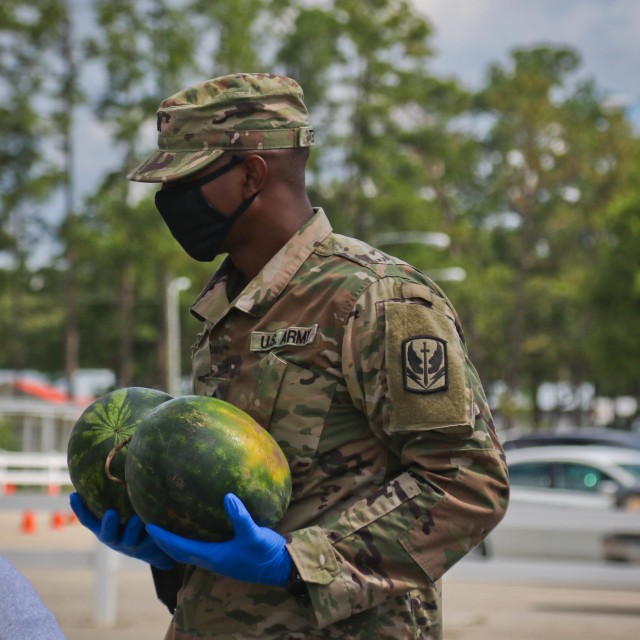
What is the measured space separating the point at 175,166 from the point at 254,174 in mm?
171

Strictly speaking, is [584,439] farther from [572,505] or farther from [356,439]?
[356,439]

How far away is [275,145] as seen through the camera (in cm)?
287

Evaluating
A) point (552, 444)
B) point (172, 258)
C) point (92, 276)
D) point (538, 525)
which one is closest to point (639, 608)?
point (538, 525)

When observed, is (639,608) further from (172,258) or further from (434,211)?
(434,211)

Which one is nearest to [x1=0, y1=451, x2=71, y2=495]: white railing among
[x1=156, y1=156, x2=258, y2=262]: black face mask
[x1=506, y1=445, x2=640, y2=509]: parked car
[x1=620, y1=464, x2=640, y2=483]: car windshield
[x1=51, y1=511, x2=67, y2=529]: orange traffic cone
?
[x1=51, y1=511, x2=67, y2=529]: orange traffic cone

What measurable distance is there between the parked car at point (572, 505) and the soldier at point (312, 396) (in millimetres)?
7189

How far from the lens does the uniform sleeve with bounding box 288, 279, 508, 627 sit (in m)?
2.62

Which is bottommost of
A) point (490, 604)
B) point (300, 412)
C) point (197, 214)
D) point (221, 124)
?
point (490, 604)

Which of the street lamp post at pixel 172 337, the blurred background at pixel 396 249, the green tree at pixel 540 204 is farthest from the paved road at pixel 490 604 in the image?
the green tree at pixel 540 204

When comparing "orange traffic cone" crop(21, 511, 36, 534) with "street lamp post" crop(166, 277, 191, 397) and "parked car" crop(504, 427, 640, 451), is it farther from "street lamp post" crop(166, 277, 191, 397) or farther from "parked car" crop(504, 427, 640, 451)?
"street lamp post" crop(166, 277, 191, 397)

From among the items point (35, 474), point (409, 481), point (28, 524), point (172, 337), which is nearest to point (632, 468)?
point (28, 524)

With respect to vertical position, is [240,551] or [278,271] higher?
[278,271]

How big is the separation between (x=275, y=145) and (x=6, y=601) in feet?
3.62

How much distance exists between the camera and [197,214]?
2.93 metres
